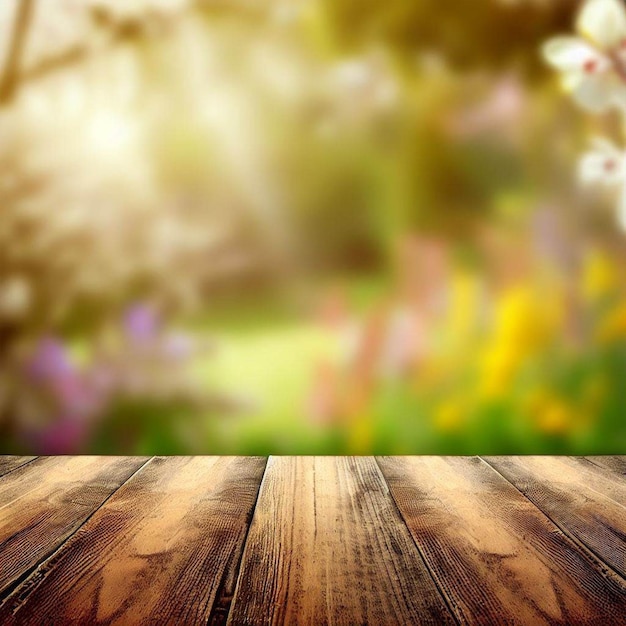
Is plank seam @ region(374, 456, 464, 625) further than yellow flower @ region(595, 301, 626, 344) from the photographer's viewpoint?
No

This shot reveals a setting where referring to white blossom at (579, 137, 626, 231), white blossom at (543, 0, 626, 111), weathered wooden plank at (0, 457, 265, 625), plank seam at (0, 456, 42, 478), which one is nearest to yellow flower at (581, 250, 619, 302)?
white blossom at (579, 137, 626, 231)

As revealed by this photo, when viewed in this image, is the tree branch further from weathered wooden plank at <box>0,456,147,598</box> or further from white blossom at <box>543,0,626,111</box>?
Answer: white blossom at <box>543,0,626,111</box>

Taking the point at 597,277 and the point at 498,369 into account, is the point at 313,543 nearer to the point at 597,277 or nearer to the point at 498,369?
the point at 498,369

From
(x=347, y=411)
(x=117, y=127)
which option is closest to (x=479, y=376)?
(x=347, y=411)

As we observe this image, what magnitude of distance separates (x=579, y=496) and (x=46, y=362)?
1.22 metres

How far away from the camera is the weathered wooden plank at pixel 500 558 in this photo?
0.73 meters

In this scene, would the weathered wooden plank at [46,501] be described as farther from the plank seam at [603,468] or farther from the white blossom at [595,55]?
the white blossom at [595,55]

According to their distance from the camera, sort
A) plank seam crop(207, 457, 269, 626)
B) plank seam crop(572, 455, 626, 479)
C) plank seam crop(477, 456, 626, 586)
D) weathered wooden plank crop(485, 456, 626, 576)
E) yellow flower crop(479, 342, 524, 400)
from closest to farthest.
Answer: plank seam crop(207, 457, 269, 626)
plank seam crop(477, 456, 626, 586)
weathered wooden plank crop(485, 456, 626, 576)
plank seam crop(572, 455, 626, 479)
yellow flower crop(479, 342, 524, 400)

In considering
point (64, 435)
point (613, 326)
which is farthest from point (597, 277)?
point (64, 435)

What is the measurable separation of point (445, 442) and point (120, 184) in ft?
3.29

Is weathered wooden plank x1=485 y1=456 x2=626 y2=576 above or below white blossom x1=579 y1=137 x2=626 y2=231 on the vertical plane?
below

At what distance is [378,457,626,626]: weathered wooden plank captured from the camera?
28.6 inches

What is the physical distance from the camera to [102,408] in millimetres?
1552

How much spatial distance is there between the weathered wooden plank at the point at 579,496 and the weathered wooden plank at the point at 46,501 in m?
0.78
